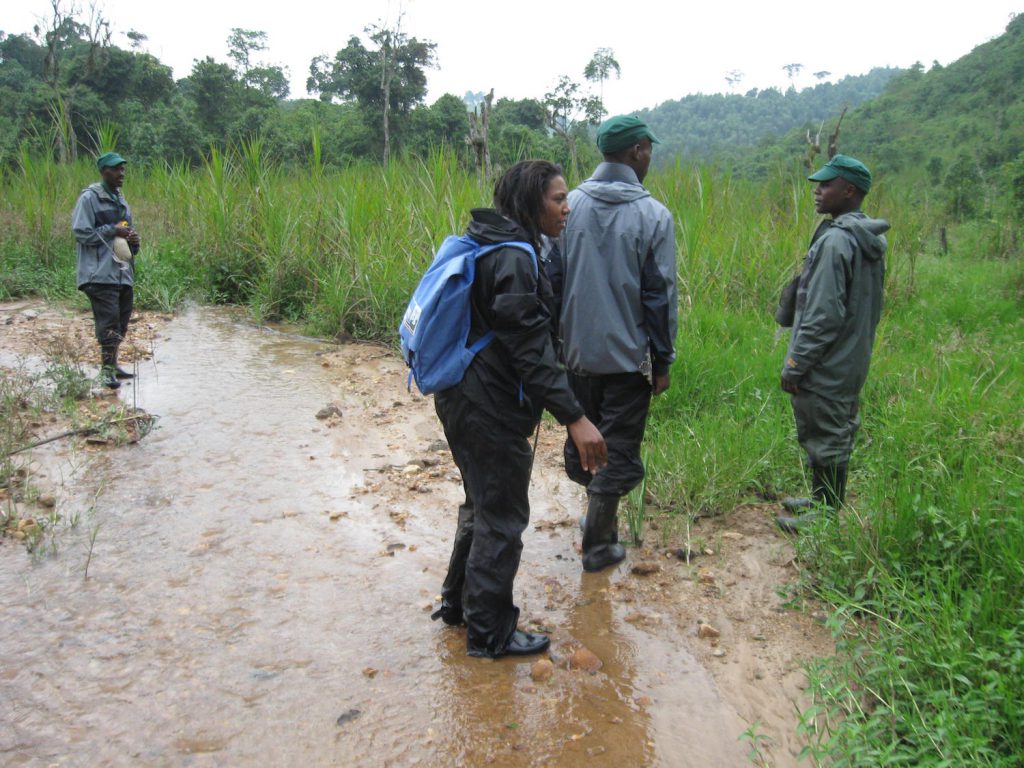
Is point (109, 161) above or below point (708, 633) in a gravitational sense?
above

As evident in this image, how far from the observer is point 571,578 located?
346 centimetres

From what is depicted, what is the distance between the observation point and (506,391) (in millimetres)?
2521

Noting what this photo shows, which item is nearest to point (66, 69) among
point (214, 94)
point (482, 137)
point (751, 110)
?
point (214, 94)

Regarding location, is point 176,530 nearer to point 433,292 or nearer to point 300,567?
point 300,567

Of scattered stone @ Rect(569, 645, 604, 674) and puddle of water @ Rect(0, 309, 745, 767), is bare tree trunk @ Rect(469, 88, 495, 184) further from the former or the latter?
scattered stone @ Rect(569, 645, 604, 674)

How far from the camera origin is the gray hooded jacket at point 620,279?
3148 millimetres

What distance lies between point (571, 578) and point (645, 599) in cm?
36

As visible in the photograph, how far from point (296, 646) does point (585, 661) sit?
3.56ft

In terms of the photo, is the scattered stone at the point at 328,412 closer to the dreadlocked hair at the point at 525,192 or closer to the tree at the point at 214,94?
the dreadlocked hair at the point at 525,192

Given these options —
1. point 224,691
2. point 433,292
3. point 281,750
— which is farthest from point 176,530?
point 433,292

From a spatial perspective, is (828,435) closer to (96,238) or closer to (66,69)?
(96,238)

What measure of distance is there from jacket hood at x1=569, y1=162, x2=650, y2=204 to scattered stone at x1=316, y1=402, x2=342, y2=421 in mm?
2883

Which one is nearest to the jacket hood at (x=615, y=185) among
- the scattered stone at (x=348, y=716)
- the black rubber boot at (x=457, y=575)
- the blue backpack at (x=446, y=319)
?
the blue backpack at (x=446, y=319)

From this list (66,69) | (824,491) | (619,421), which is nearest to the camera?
(619,421)
